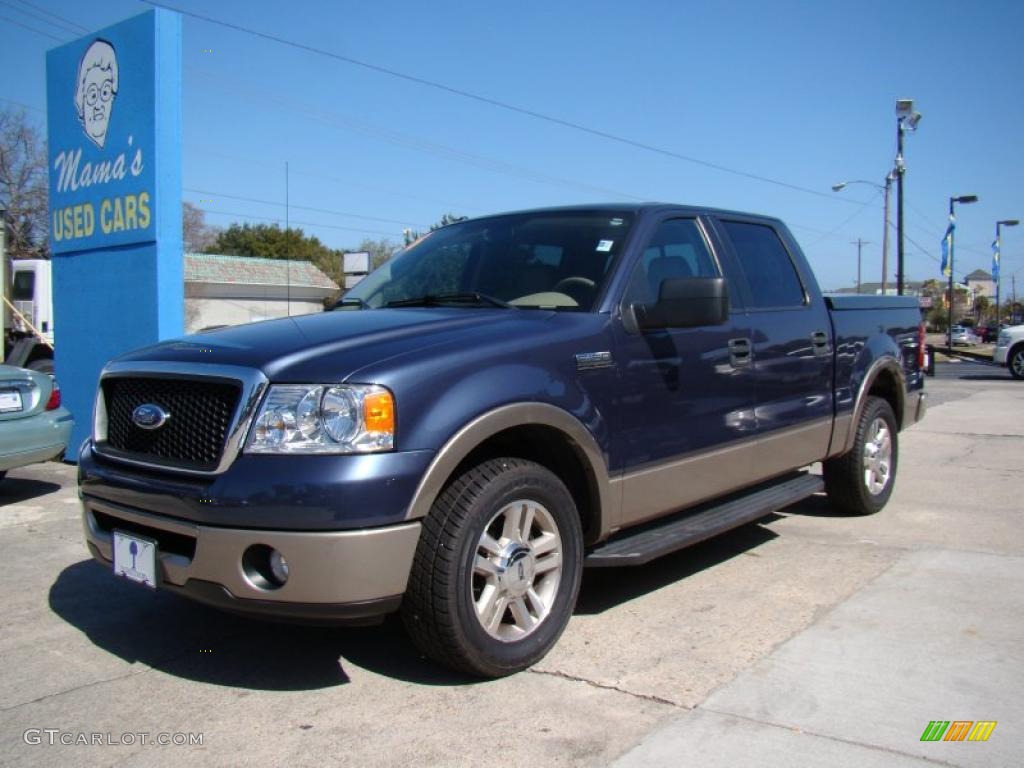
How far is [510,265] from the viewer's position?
4441 mm

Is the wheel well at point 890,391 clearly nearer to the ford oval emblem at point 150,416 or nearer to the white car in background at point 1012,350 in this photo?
the ford oval emblem at point 150,416

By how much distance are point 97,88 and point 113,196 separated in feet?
3.33

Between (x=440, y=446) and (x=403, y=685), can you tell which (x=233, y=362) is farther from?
(x=403, y=685)

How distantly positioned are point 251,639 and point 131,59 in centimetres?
583

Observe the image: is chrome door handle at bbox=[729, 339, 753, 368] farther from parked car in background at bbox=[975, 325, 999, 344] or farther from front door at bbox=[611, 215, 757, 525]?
parked car in background at bbox=[975, 325, 999, 344]

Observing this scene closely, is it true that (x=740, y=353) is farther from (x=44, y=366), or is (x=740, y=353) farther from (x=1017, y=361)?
(x=1017, y=361)

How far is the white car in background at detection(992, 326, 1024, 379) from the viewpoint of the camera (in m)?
20.3

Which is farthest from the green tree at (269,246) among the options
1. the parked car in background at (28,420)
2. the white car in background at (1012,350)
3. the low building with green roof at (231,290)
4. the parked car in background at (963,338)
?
the parked car in background at (28,420)

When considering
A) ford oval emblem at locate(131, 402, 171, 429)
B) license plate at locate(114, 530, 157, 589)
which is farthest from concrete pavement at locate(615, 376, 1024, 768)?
ford oval emblem at locate(131, 402, 171, 429)

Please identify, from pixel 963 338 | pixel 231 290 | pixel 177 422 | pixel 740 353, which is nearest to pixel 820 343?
pixel 740 353

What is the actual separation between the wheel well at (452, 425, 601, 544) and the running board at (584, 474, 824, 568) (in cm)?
13

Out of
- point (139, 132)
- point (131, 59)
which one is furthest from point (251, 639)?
point (131, 59)

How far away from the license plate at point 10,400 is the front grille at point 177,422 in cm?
345

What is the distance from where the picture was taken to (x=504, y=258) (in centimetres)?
451
